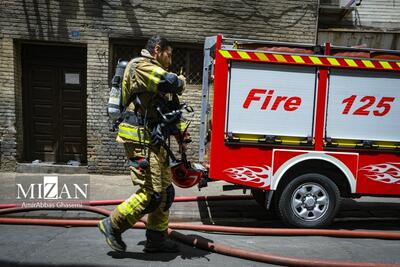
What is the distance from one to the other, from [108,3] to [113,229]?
19.2ft

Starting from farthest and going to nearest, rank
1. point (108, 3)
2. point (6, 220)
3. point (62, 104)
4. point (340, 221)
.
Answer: point (62, 104)
point (108, 3)
point (340, 221)
point (6, 220)

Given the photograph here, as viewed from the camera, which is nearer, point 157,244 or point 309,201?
point 157,244

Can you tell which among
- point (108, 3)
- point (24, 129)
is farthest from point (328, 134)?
point (24, 129)

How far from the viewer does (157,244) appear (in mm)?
3934

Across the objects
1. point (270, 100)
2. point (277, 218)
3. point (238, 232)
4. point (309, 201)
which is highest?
point (270, 100)

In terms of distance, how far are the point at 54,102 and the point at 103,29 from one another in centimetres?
202

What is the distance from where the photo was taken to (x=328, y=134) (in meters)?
5.02

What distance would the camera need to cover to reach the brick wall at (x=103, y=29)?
26.6 feet

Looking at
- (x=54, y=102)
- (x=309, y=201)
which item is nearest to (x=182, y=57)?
(x=54, y=102)

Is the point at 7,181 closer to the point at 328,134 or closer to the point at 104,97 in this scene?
the point at 104,97

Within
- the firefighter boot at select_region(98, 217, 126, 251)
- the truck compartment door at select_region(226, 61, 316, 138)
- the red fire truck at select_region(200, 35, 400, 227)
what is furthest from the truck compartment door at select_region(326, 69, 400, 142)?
the firefighter boot at select_region(98, 217, 126, 251)

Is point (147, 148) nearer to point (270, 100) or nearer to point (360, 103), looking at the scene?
point (270, 100)

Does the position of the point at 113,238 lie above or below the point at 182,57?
below

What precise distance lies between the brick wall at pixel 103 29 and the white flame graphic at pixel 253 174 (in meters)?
4.01
